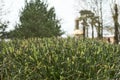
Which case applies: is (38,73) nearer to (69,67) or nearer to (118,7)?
(69,67)

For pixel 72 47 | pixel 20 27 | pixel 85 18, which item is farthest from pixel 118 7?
pixel 72 47

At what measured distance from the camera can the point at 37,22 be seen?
31609 mm

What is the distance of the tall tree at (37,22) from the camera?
31266 mm

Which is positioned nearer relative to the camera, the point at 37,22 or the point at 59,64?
the point at 59,64

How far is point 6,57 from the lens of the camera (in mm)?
5117

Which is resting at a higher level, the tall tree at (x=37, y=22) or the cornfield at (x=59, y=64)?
the tall tree at (x=37, y=22)

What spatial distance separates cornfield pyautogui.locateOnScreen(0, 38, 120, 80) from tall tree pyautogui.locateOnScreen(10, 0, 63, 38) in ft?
82.3

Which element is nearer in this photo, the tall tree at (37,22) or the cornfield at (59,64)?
the cornfield at (59,64)

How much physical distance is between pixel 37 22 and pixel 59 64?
2722cm

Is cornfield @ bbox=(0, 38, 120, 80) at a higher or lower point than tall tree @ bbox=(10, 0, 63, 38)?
lower

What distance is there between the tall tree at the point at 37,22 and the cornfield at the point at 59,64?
25.1 metres

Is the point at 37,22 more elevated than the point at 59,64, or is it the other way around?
the point at 37,22

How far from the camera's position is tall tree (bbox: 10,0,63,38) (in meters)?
31.3

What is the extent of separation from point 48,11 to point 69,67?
3199 cm
